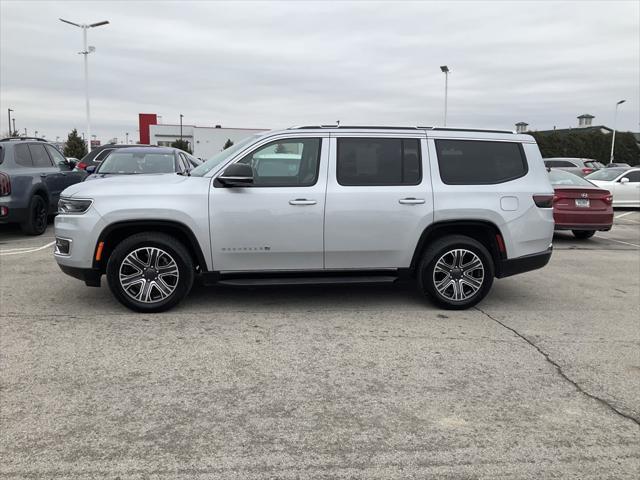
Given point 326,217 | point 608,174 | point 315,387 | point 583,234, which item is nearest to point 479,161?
point 326,217

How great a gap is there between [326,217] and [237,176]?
0.98 meters

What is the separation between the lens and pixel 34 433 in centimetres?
317

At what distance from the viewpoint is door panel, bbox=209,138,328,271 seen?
5.34m

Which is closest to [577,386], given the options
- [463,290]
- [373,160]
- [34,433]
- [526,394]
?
[526,394]

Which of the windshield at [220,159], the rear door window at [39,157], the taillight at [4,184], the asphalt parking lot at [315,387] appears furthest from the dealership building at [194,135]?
the asphalt parking lot at [315,387]

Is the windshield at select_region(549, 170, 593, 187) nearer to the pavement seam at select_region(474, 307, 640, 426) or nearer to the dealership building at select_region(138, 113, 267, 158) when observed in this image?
the pavement seam at select_region(474, 307, 640, 426)

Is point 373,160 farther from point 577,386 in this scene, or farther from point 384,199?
point 577,386

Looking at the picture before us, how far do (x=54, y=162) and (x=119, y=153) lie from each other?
5.23ft

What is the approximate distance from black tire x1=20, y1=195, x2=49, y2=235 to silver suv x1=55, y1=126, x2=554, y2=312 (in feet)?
17.1

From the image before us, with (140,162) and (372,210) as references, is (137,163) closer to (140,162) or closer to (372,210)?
(140,162)

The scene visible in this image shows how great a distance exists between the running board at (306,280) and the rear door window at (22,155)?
22.1ft

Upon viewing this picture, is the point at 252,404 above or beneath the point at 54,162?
beneath

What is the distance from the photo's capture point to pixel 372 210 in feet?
18.2

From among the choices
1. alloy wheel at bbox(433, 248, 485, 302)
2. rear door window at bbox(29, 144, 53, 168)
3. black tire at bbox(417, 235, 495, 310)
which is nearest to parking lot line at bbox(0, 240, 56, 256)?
rear door window at bbox(29, 144, 53, 168)
